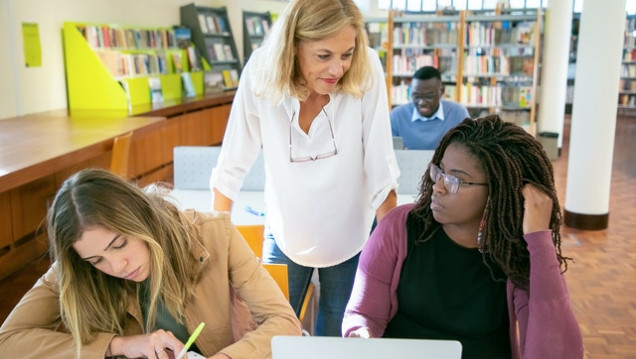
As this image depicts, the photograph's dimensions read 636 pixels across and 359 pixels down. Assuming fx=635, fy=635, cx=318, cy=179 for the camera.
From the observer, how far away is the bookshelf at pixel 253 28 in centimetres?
1048

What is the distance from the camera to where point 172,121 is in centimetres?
712

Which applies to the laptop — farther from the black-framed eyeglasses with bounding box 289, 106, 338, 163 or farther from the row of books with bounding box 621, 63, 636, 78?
the row of books with bounding box 621, 63, 636, 78

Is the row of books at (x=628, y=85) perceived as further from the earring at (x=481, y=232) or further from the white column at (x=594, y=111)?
the earring at (x=481, y=232)

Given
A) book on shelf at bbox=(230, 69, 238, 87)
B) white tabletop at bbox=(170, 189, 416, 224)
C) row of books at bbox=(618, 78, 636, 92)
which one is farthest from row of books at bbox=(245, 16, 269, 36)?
row of books at bbox=(618, 78, 636, 92)

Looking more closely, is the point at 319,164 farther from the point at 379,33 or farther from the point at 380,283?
the point at 379,33

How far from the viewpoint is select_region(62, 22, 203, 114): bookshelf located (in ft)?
21.1

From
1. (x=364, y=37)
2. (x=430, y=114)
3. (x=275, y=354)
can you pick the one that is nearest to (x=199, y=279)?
(x=275, y=354)

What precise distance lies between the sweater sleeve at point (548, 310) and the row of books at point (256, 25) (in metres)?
9.59

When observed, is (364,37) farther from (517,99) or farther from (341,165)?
(517,99)

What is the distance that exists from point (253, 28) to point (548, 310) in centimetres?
983

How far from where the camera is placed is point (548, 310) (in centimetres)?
140

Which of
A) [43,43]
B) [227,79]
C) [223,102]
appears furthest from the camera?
[227,79]

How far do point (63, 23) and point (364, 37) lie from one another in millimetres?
5470

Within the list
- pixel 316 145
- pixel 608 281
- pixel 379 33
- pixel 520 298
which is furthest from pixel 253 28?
pixel 520 298
